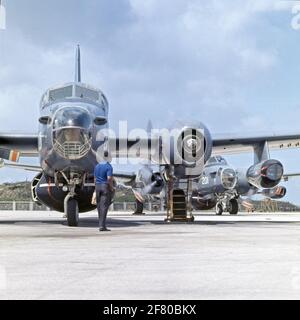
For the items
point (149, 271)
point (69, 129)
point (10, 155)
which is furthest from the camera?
point (10, 155)

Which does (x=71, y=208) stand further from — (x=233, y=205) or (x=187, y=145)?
(x=233, y=205)

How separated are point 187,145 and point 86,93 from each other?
3.70 meters

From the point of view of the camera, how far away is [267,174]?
20.1 m

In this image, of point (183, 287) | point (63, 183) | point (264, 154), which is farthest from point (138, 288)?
point (264, 154)

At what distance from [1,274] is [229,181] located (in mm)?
33467

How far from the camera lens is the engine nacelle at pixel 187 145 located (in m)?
18.3

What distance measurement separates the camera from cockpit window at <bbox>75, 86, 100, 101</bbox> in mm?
17578

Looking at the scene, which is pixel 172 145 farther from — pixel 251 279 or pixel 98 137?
pixel 251 279

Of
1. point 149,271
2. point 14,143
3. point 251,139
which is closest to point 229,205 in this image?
point 251,139

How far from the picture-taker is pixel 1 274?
5.98 metres

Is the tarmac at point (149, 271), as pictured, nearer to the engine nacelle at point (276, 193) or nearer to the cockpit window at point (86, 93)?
the cockpit window at point (86, 93)

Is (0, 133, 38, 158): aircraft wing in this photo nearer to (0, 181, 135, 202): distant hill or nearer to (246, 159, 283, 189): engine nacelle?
(246, 159, 283, 189): engine nacelle

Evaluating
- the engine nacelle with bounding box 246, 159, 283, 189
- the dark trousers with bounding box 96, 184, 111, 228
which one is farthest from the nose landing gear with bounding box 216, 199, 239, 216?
the dark trousers with bounding box 96, 184, 111, 228
